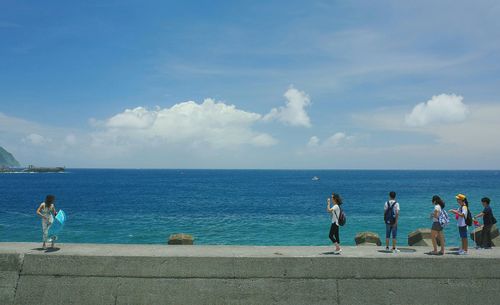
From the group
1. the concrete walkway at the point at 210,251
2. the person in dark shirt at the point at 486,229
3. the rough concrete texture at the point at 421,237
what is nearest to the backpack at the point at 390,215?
the concrete walkway at the point at 210,251

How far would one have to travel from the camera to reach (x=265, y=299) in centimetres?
810

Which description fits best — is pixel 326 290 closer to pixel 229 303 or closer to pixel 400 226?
pixel 229 303

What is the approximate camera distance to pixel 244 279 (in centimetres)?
819

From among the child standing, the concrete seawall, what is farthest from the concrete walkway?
the child standing

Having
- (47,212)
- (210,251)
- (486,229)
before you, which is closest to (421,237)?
(486,229)

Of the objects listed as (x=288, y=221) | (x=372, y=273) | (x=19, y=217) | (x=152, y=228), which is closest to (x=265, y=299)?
(x=372, y=273)

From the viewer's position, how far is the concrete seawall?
812 centimetres

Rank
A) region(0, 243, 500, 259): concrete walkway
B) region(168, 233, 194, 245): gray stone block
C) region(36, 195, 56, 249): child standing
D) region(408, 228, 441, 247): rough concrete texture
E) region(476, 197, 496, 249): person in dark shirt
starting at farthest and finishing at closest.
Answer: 1. region(408, 228, 441, 247): rough concrete texture
2. region(168, 233, 194, 245): gray stone block
3. region(476, 197, 496, 249): person in dark shirt
4. region(36, 195, 56, 249): child standing
5. region(0, 243, 500, 259): concrete walkway

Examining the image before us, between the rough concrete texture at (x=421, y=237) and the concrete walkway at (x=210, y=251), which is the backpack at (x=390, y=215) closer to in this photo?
the concrete walkway at (x=210, y=251)

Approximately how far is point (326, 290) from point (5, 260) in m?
6.55

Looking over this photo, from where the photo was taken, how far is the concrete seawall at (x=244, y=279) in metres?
8.12

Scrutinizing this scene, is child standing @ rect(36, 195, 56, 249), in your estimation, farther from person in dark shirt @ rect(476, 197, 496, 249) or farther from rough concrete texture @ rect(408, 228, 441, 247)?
rough concrete texture @ rect(408, 228, 441, 247)

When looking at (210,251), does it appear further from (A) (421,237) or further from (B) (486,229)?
(A) (421,237)

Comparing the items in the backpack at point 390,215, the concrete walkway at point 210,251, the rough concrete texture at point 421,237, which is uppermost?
the backpack at point 390,215
